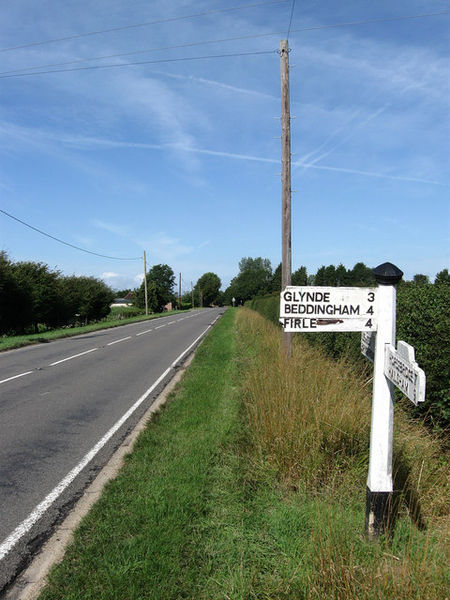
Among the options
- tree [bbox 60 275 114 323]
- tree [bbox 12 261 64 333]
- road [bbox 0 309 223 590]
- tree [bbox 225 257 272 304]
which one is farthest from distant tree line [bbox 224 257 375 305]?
road [bbox 0 309 223 590]

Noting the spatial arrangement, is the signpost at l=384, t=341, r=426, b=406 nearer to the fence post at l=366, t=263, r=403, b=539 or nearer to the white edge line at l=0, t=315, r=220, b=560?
the fence post at l=366, t=263, r=403, b=539

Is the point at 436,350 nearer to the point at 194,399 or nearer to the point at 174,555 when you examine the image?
the point at 174,555

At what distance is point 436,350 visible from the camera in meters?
4.62

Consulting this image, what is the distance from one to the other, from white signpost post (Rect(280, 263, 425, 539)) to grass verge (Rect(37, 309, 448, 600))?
0.95 ft

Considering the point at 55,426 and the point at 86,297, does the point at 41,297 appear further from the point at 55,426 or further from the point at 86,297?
the point at 55,426

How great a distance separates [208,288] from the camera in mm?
150000

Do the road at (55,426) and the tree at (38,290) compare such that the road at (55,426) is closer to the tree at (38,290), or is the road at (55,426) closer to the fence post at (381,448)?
the fence post at (381,448)

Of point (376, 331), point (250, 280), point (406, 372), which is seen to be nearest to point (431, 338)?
point (376, 331)

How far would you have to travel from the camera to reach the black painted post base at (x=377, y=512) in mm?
2679

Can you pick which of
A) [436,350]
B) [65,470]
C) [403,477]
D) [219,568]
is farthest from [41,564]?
[436,350]

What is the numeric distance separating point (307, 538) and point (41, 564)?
1.91m

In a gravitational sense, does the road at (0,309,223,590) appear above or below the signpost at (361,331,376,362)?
below

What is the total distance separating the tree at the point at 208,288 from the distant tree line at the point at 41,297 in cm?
10390

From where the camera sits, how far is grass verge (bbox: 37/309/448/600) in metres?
2.45
